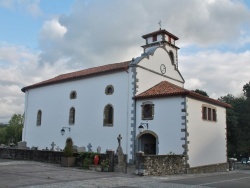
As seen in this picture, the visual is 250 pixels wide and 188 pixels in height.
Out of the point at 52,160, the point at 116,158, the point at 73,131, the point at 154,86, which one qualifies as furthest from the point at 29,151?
the point at 154,86

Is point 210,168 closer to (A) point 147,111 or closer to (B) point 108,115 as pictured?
(A) point 147,111

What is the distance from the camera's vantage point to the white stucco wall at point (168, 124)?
69.2 ft

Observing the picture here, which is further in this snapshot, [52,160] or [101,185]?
[52,160]

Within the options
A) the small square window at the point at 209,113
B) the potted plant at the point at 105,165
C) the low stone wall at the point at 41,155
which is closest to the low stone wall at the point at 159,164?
the potted plant at the point at 105,165

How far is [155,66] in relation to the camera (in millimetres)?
26078

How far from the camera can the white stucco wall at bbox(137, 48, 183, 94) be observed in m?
24.3

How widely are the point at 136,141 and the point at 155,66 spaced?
23.4 ft

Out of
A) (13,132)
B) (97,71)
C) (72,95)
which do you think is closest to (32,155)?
(72,95)

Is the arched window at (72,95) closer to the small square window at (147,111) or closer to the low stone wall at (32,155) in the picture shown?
the low stone wall at (32,155)

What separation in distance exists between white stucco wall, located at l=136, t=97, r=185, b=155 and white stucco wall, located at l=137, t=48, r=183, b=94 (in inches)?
97.9

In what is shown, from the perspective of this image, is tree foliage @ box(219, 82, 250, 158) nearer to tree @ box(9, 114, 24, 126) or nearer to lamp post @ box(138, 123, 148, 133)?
lamp post @ box(138, 123, 148, 133)

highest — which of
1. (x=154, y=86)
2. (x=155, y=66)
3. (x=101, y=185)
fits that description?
(x=155, y=66)

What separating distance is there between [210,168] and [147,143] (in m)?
5.41

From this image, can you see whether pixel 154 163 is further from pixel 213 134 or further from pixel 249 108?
pixel 249 108
